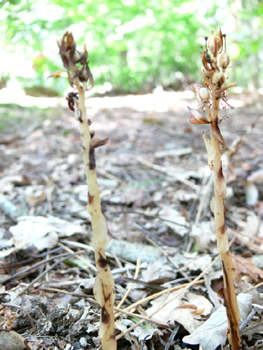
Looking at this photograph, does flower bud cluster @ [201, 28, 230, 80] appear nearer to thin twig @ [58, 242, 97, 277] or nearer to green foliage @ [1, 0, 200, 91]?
thin twig @ [58, 242, 97, 277]

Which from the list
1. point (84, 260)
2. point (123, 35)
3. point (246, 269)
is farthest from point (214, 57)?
point (123, 35)

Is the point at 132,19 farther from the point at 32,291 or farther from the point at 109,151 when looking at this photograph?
the point at 32,291

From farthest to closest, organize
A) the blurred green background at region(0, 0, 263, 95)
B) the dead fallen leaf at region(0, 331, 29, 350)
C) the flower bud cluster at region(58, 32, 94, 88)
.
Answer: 1. the blurred green background at region(0, 0, 263, 95)
2. the dead fallen leaf at region(0, 331, 29, 350)
3. the flower bud cluster at region(58, 32, 94, 88)

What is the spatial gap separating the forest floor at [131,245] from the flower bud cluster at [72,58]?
94 centimetres

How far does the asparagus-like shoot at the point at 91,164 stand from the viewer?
2.61ft

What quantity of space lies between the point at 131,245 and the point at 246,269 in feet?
2.27

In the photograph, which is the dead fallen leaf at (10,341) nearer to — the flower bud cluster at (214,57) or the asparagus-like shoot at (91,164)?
the asparagus-like shoot at (91,164)

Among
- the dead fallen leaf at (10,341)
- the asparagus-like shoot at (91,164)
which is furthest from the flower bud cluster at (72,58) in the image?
the dead fallen leaf at (10,341)

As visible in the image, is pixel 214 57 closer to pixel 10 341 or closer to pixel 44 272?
pixel 10 341

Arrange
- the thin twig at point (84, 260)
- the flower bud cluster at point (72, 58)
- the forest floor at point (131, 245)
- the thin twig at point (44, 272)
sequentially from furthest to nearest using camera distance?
1. the thin twig at point (84, 260)
2. the thin twig at point (44, 272)
3. the forest floor at point (131, 245)
4. the flower bud cluster at point (72, 58)

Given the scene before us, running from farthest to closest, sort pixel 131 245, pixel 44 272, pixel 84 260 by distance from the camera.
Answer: pixel 131 245 < pixel 84 260 < pixel 44 272

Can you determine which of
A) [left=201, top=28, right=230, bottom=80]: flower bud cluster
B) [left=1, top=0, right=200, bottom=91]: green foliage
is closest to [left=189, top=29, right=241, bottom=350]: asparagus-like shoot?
[left=201, top=28, right=230, bottom=80]: flower bud cluster

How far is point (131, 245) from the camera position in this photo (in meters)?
1.85

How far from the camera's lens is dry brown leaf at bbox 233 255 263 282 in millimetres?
1505
